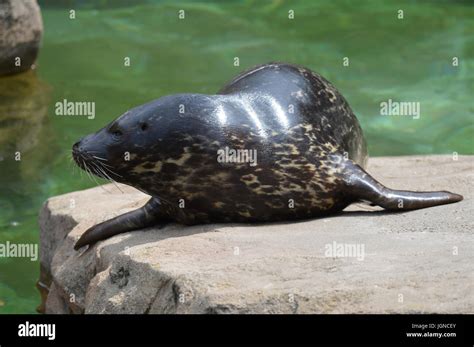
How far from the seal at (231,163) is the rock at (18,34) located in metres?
6.47

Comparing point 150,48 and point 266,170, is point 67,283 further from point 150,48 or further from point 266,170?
point 150,48

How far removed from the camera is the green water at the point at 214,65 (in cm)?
1147

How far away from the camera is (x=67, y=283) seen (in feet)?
23.1

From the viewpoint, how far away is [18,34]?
1309cm

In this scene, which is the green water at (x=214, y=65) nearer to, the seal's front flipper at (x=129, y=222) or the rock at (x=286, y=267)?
the seal's front flipper at (x=129, y=222)

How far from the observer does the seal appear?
6.62m

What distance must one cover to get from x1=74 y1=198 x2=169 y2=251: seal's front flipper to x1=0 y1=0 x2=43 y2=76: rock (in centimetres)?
623

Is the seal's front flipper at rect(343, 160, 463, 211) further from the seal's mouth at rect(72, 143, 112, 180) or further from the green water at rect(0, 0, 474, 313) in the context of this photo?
the green water at rect(0, 0, 474, 313)

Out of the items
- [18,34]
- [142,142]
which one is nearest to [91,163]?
[142,142]

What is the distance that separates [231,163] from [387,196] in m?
0.96

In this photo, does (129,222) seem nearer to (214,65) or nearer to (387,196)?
(387,196)

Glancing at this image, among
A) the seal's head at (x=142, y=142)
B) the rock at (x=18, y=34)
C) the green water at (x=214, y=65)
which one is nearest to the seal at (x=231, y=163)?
the seal's head at (x=142, y=142)

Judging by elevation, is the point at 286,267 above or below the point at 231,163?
below

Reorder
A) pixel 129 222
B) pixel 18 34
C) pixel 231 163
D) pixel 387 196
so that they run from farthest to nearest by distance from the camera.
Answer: pixel 18 34, pixel 129 222, pixel 387 196, pixel 231 163
